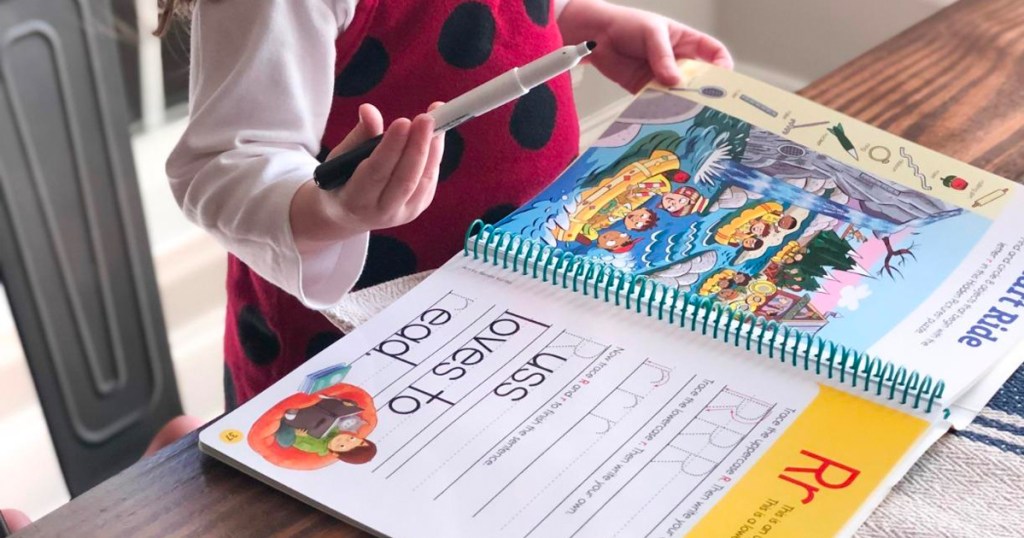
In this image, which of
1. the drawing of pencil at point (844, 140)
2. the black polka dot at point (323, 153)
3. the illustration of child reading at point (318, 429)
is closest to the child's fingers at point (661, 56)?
the drawing of pencil at point (844, 140)

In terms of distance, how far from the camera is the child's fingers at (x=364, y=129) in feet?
1.77

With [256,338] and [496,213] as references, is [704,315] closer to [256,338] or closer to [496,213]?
[496,213]

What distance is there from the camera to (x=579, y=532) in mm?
442

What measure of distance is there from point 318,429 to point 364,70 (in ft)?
0.80

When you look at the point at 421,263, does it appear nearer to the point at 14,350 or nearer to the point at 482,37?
the point at 482,37

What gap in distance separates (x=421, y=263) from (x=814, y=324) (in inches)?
10.0

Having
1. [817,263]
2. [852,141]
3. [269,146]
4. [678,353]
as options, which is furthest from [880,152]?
[269,146]

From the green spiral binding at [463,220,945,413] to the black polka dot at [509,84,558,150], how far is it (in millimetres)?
113

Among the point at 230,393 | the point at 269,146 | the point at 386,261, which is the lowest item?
the point at 230,393

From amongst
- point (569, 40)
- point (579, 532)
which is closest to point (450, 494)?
point (579, 532)

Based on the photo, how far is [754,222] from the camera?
621 mm

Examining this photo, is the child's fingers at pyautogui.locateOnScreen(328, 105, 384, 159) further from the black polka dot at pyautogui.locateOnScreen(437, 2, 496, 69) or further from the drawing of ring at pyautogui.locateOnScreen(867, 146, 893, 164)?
the drawing of ring at pyautogui.locateOnScreen(867, 146, 893, 164)

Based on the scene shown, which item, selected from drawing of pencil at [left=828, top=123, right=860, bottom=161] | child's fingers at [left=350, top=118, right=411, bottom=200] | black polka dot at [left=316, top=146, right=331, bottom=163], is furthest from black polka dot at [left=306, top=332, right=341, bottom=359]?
drawing of pencil at [left=828, top=123, right=860, bottom=161]

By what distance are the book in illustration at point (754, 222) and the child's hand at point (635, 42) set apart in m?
0.07
